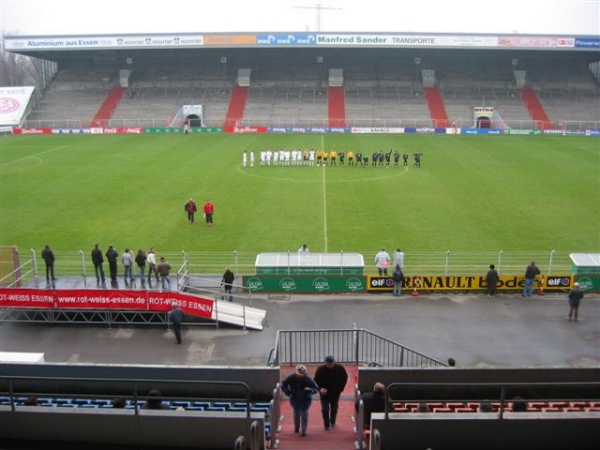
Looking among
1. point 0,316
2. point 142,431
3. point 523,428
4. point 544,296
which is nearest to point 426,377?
point 523,428

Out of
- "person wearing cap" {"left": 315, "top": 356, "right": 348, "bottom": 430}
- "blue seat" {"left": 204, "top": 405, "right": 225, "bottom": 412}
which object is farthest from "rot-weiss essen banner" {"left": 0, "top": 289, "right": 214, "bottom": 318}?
"person wearing cap" {"left": 315, "top": 356, "right": 348, "bottom": 430}

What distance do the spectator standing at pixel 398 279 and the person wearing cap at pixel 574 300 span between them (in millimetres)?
5024

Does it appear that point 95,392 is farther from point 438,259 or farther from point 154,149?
point 154,149

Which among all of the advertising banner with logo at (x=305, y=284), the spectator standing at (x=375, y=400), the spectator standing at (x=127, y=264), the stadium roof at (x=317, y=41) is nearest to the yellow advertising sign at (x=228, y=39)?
the stadium roof at (x=317, y=41)

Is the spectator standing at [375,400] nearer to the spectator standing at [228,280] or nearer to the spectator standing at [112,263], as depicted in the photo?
the spectator standing at [228,280]

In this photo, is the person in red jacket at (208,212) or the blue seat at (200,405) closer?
the blue seat at (200,405)

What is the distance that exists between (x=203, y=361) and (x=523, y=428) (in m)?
9.17

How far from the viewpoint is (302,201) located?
30.8m

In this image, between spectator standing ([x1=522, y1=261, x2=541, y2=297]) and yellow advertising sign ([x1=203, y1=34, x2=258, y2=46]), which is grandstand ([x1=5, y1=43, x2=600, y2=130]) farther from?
spectator standing ([x1=522, y1=261, x2=541, y2=297])

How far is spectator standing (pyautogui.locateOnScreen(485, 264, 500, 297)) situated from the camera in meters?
→ 18.4

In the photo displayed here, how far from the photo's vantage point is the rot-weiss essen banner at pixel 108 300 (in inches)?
647

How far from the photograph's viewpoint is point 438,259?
21.8 m

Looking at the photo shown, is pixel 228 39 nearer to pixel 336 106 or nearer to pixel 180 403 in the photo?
pixel 336 106

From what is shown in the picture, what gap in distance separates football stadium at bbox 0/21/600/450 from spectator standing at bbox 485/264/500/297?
0.10 meters
